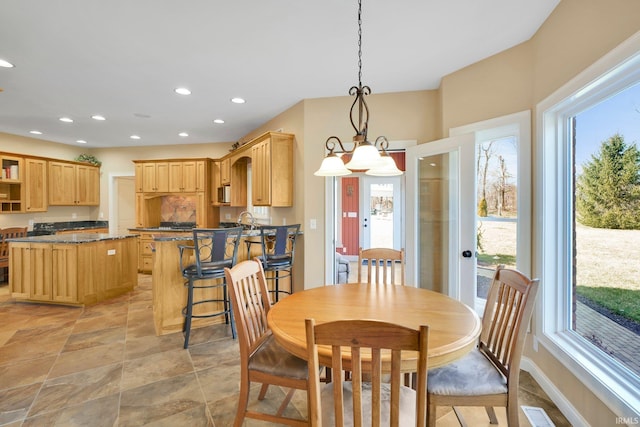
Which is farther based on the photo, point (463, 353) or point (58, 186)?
point (58, 186)

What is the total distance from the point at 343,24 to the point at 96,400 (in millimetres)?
3232

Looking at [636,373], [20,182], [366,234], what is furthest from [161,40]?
[366,234]

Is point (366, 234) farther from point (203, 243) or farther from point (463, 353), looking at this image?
point (463, 353)

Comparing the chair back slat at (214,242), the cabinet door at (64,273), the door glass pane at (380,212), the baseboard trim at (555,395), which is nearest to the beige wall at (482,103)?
the baseboard trim at (555,395)

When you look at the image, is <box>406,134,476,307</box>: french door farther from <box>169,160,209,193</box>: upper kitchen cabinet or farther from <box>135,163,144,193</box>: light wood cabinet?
<box>135,163,144,193</box>: light wood cabinet

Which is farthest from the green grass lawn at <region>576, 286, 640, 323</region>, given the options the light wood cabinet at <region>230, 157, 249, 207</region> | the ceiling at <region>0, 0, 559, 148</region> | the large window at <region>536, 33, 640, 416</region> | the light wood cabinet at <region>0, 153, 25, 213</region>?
the light wood cabinet at <region>0, 153, 25, 213</region>

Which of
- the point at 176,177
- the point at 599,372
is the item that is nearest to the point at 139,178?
the point at 176,177

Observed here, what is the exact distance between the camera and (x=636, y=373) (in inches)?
60.4

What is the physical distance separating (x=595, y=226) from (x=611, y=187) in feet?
0.89

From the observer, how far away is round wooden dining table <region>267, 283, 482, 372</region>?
4.09ft

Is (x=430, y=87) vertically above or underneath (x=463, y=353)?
above

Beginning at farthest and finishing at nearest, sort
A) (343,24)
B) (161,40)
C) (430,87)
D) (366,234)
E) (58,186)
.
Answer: (366,234), (58,186), (430,87), (161,40), (343,24)

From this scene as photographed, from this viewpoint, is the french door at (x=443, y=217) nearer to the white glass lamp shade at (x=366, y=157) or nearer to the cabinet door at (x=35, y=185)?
the white glass lamp shade at (x=366, y=157)

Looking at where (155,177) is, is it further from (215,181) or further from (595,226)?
(595,226)
